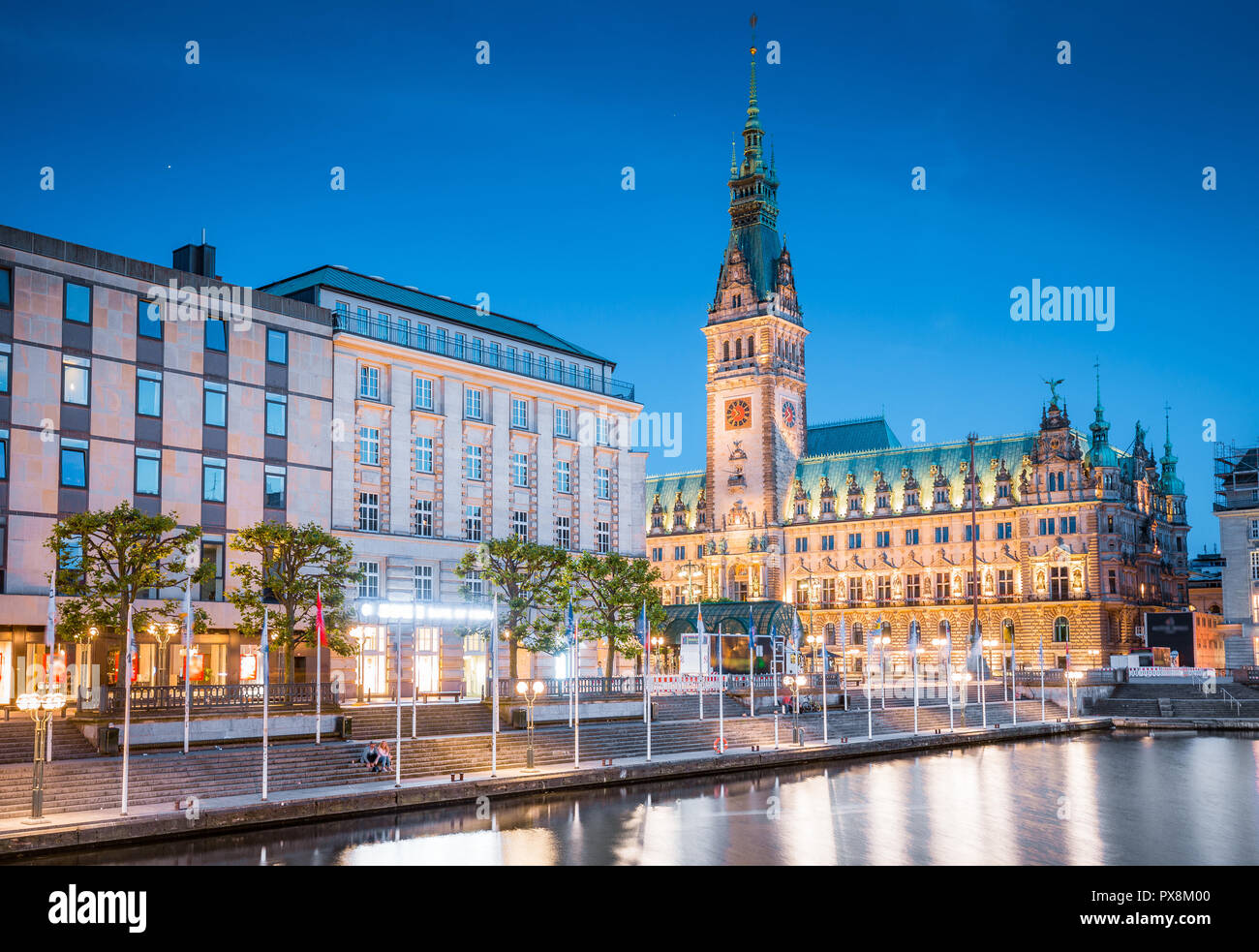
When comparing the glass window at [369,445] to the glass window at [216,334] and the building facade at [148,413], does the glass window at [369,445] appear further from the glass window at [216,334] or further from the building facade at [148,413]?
the glass window at [216,334]

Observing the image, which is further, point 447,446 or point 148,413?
point 447,446

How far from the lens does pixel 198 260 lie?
239ft

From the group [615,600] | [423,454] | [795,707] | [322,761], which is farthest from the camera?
[423,454]

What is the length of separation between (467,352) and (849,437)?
96358 millimetres

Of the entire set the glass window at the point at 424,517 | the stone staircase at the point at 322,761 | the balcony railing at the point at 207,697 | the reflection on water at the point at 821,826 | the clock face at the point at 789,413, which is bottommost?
the reflection on water at the point at 821,826

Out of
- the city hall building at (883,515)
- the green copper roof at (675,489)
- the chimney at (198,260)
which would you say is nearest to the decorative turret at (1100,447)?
the city hall building at (883,515)

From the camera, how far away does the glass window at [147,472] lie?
6450 cm

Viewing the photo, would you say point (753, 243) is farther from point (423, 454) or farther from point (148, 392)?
point (148, 392)

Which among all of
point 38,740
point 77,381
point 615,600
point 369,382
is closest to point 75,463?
point 77,381

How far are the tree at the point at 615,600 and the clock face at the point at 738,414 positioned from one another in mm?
81772
